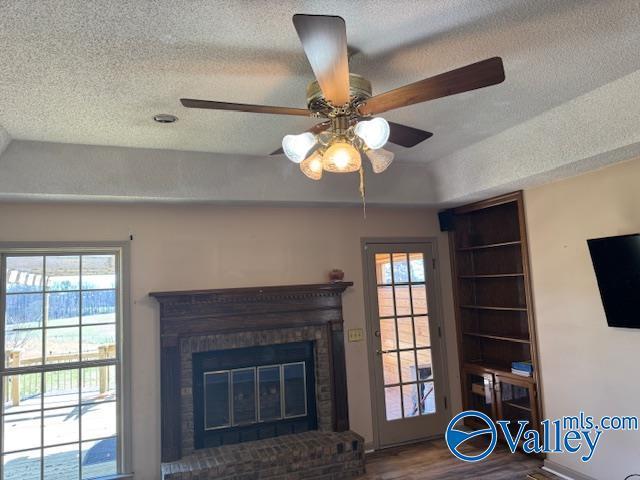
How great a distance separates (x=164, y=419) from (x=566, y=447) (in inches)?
131

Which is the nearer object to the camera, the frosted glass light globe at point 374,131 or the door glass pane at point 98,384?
the frosted glass light globe at point 374,131

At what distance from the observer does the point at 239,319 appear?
13.3 ft

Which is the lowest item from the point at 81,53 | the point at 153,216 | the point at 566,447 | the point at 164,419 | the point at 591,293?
→ the point at 566,447

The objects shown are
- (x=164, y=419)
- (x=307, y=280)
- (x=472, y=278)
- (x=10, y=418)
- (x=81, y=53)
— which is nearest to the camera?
(x=81, y=53)

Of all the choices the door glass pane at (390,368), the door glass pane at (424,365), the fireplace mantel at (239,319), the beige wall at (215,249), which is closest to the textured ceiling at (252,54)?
the beige wall at (215,249)

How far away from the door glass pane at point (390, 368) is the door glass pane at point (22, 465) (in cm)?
312

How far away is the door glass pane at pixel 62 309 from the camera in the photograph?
144 inches

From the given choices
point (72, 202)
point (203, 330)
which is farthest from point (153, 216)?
point (203, 330)

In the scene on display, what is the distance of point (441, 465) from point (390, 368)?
3.26ft

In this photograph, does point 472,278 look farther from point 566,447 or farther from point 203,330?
point 203,330

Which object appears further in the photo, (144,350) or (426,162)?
(426,162)

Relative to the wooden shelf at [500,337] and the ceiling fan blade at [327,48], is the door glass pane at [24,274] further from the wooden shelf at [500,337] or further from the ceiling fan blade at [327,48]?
the wooden shelf at [500,337]

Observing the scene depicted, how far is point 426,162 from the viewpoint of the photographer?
446cm

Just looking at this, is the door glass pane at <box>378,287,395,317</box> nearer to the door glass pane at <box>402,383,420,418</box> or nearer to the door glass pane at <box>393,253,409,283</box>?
the door glass pane at <box>393,253,409,283</box>
